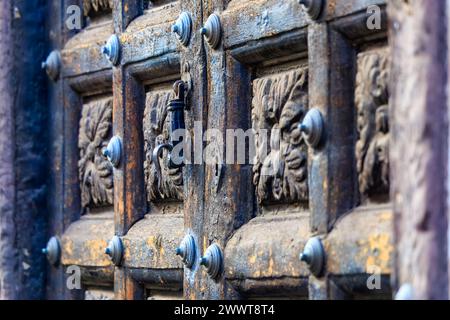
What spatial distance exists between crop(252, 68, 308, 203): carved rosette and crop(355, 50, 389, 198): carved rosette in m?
0.23

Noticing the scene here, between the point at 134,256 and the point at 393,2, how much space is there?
4.76ft

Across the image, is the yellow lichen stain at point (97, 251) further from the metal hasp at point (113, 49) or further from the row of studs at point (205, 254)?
the metal hasp at point (113, 49)

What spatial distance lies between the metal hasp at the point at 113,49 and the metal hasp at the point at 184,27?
0.37 meters

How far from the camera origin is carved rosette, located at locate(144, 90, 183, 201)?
3.70m

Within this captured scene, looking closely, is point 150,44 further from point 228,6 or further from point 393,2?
point 393,2

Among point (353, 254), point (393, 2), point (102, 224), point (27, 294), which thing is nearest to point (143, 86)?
point (102, 224)

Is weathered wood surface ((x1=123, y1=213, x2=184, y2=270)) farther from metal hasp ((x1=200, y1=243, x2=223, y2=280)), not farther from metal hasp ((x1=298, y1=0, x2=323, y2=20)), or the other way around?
metal hasp ((x1=298, y1=0, x2=323, y2=20))

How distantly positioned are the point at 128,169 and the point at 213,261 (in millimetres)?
539

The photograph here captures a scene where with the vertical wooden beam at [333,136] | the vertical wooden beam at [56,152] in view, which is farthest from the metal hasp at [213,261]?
the vertical wooden beam at [56,152]

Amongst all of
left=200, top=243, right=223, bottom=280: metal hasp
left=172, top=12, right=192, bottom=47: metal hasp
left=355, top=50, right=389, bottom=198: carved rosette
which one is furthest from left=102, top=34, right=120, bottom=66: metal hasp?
left=355, top=50, right=389, bottom=198: carved rosette

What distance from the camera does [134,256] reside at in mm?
3836

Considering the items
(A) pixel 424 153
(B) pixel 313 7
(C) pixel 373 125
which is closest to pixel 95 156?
(B) pixel 313 7

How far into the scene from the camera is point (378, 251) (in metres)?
2.86

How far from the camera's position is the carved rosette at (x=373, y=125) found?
2898 millimetres
